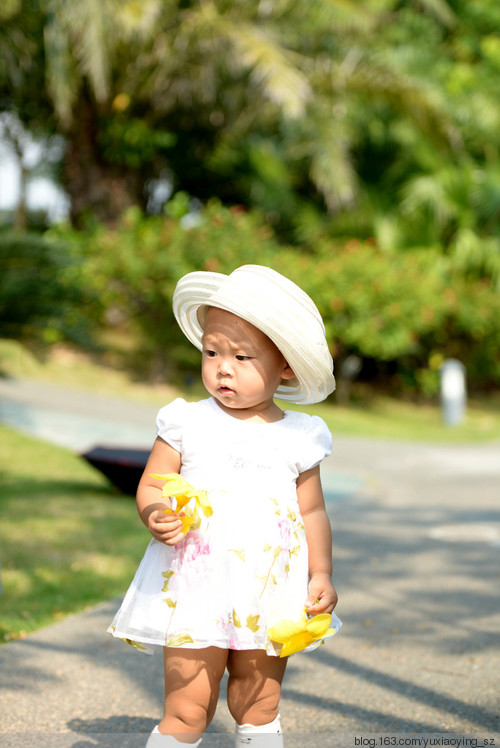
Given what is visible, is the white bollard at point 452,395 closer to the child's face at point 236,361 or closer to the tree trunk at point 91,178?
the tree trunk at point 91,178

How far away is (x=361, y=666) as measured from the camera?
3.50 m

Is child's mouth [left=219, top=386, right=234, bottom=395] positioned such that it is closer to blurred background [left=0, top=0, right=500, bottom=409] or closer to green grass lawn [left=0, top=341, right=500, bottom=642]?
green grass lawn [left=0, top=341, right=500, bottom=642]

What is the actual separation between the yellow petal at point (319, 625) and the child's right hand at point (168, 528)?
386mm

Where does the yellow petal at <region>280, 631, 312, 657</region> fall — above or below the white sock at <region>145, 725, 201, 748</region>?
above

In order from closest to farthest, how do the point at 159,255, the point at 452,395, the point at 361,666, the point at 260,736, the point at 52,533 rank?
1. the point at 260,736
2. the point at 361,666
3. the point at 52,533
4. the point at 159,255
5. the point at 452,395

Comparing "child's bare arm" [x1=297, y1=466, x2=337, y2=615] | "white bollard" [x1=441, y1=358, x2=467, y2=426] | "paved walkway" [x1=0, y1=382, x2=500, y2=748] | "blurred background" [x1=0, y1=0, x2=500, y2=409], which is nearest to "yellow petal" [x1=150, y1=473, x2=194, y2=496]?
"child's bare arm" [x1=297, y1=466, x2=337, y2=615]

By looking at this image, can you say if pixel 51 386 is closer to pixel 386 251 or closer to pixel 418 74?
pixel 386 251

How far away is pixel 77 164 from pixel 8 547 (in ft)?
39.3

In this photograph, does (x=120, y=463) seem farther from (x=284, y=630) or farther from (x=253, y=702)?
(x=284, y=630)

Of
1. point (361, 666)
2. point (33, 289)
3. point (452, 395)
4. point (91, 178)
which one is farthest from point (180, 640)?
point (91, 178)

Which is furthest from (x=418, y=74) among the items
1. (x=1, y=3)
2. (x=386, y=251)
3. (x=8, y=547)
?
(x=8, y=547)

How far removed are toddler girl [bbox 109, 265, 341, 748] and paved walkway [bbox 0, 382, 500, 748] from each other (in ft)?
2.03

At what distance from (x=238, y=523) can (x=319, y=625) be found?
32 cm

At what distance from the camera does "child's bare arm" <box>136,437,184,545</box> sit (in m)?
2.12
